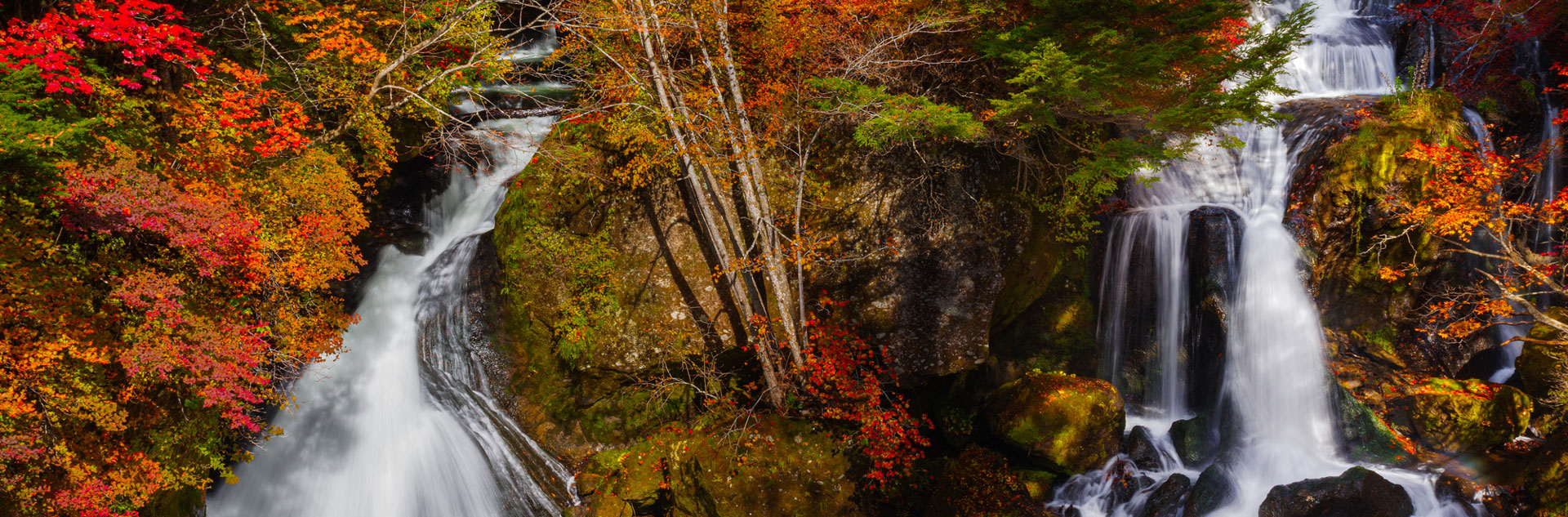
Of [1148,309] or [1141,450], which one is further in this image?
[1148,309]

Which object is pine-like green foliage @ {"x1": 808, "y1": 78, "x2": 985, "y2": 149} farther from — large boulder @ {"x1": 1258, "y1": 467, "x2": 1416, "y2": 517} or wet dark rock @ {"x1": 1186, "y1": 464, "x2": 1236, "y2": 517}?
large boulder @ {"x1": 1258, "y1": 467, "x2": 1416, "y2": 517}

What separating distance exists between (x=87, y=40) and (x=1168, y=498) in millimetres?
15016

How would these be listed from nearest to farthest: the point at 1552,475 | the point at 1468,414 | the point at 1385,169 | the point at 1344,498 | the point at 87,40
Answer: the point at 87,40 → the point at 1552,475 → the point at 1344,498 → the point at 1468,414 → the point at 1385,169

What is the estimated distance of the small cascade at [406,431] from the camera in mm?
8461

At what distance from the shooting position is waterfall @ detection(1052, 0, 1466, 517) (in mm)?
9195

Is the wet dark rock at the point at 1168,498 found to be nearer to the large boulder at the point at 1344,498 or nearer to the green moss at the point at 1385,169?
the large boulder at the point at 1344,498

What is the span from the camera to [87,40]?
6.61 metres

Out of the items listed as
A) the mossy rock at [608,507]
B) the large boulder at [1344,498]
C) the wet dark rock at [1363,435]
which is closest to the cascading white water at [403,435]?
the mossy rock at [608,507]

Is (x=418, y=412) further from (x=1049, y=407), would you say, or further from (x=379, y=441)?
(x=1049, y=407)

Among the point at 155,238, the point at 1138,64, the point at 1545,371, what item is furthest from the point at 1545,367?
the point at 155,238

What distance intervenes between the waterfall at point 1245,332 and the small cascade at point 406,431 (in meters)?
8.62

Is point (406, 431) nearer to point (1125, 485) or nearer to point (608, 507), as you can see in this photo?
point (608, 507)

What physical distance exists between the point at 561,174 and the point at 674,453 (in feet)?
16.2

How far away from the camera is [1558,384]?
29.5 ft
